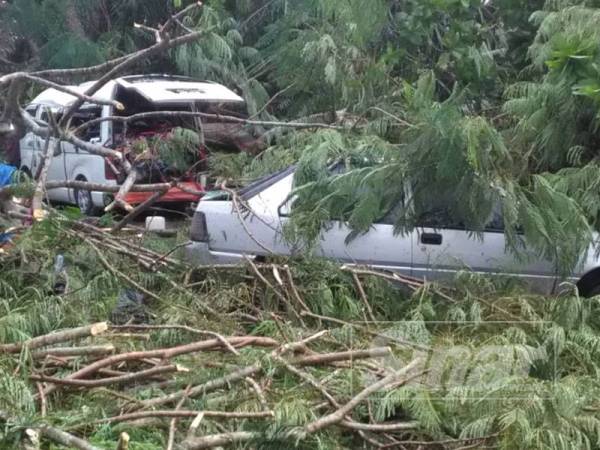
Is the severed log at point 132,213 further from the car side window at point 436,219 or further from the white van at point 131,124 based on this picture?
the car side window at point 436,219

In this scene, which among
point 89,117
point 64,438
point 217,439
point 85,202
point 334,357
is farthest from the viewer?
point 85,202

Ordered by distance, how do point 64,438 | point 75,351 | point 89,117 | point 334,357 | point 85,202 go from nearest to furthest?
point 64,438 < point 75,351 < point 334,357 < point 89,117 < point 85,202

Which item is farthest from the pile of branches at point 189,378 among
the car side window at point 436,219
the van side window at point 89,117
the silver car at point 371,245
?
the van side window at point 89,117

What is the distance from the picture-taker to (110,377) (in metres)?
4.05

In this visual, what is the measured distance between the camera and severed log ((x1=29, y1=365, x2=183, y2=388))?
3.90m

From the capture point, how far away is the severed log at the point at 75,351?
4059mm

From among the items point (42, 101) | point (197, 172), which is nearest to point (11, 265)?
point (197, 172)

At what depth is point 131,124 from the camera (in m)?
9.77

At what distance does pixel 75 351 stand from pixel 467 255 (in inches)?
126

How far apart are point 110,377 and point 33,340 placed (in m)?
0.40

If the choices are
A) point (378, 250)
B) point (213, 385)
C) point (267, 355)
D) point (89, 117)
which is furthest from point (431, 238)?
point (89, 117)

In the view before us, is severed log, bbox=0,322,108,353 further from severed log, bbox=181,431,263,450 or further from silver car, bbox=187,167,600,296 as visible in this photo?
silver car, bbox=187,167,600,296

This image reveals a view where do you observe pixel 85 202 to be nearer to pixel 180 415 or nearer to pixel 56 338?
pixel 56 338

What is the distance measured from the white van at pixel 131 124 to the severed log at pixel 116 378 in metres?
4.15
